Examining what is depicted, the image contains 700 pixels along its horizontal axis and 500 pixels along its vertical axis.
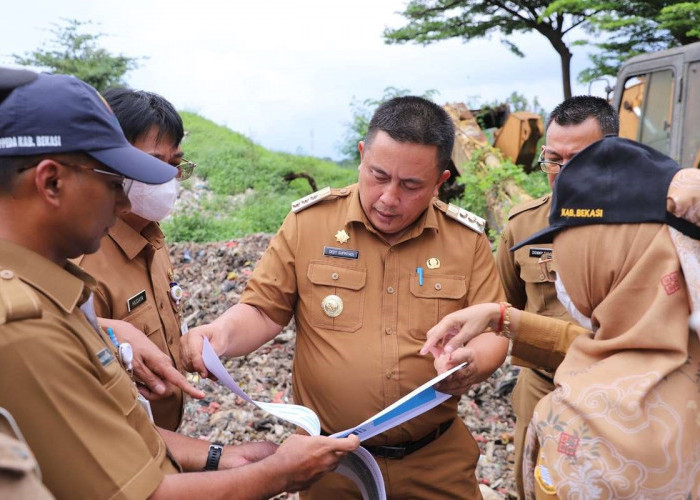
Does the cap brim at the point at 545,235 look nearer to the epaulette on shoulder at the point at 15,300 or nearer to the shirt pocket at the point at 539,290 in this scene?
the epaulette on shoulder at the point at 15,300

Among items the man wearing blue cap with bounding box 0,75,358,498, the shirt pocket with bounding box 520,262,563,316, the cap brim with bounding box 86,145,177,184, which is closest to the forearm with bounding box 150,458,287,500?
the man wearing blue cap with bounding box 0,75,358,498

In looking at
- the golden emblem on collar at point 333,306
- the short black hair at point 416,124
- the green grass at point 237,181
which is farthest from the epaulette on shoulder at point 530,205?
the green grass at point 237,181

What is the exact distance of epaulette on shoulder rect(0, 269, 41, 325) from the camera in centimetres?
132

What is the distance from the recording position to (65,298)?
1.50 meters

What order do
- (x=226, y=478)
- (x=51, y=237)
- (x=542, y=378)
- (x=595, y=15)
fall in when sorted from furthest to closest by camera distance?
(x=595, y=15) < (x=542, y=378) < (x=226, y=478) < (x=51, y=237)

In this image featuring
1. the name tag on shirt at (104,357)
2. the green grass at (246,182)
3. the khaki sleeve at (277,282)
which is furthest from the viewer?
the green grass at (246,182)

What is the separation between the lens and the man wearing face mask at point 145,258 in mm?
2332

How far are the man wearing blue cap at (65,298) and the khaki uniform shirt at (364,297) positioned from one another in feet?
2.97

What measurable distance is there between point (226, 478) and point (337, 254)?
1.11 metres

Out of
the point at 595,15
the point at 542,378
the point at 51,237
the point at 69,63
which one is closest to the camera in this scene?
the point at 51,237

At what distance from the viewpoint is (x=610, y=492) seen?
1538 millimetres

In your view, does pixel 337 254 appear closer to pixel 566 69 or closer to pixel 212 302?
pixel 212 302

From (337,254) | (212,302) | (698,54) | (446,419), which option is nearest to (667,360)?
(446,419)

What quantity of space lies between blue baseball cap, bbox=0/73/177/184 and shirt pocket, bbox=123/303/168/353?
94 cm
